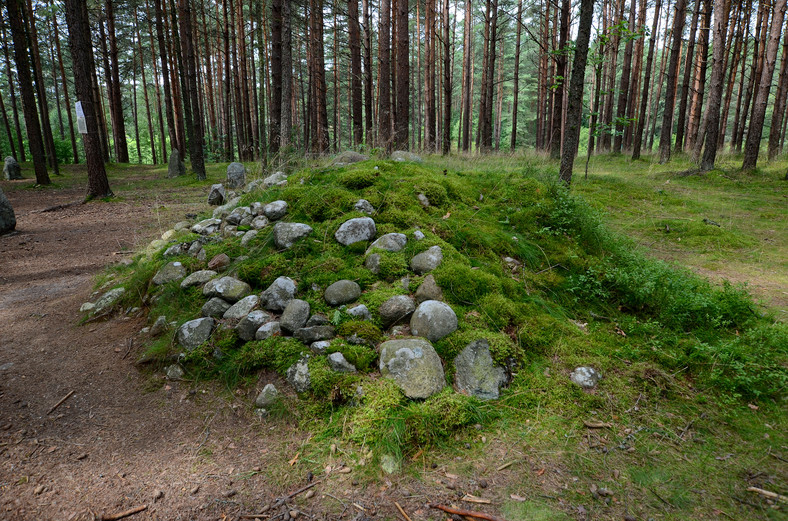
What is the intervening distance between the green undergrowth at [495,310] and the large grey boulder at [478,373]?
0.07 m

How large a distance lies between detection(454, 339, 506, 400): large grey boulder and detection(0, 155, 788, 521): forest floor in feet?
1.06

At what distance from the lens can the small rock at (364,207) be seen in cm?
439

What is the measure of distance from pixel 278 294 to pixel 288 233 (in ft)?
2.89

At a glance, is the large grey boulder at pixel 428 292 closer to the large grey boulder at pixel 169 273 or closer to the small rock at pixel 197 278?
the small rock at pixel 197 278

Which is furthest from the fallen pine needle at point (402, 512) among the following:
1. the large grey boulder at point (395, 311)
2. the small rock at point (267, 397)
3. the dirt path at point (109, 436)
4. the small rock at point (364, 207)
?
the small rock at point (364, 207)

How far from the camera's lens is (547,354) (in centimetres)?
304

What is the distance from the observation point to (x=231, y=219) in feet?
15.6

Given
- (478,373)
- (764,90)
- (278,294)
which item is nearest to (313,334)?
(278,294)

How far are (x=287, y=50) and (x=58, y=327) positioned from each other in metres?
7.97

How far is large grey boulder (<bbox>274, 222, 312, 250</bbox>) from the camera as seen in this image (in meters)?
4.05

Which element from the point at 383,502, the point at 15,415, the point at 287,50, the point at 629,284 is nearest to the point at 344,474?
the point at 383,502

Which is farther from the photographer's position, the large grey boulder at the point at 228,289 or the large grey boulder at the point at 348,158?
the large grey boulder at the point at 348,158

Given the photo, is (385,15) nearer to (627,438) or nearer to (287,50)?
(287,50)

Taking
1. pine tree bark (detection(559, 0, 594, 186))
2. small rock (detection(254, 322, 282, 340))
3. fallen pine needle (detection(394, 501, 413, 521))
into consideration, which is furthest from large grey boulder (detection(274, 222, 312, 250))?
pine tree bark (detection(559, 0, 594, 186))
